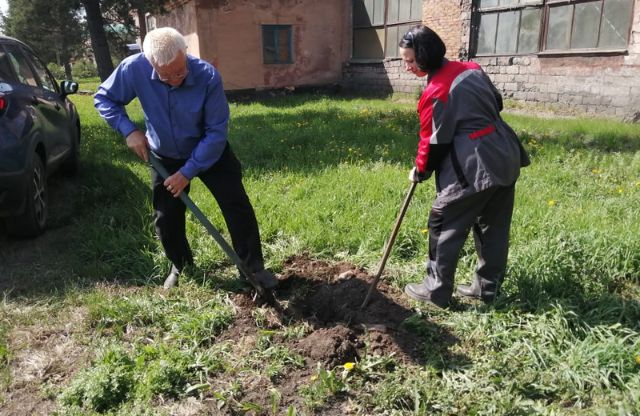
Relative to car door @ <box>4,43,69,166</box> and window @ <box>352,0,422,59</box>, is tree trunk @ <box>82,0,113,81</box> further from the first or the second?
window @ <box>352,0,422,59</box>

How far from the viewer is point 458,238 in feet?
10.4

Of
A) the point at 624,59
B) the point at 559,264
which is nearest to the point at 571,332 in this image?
the point at 559,264

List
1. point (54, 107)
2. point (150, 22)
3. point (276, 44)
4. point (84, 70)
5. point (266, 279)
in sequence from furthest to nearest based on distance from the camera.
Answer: point (84, 70), point (150, 22), point (276, 44), point (54, 107), point (266, 279)

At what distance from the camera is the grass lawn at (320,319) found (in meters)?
2.67

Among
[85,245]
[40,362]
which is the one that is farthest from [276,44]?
[40,362]

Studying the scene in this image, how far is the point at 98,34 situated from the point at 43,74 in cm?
621

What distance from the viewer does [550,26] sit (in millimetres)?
11461

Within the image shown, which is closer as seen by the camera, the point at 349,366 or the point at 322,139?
A: the point at 349,366

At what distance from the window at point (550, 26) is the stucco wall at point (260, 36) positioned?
523 cm

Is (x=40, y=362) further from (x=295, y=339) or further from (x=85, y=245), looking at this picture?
(x=85, y=245)

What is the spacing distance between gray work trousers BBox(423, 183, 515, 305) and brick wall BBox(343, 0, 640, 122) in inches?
330

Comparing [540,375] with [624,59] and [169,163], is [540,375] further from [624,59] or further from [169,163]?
[624,59]

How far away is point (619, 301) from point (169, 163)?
3.09 metres

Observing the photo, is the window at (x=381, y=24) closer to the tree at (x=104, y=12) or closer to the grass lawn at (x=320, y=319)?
the tree at (x=104, y=12)
